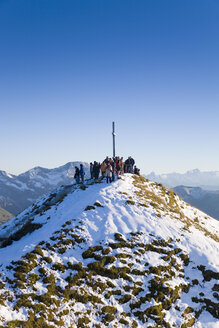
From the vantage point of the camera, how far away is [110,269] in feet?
55.2

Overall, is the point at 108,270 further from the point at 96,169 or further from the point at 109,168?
the point at 96,169

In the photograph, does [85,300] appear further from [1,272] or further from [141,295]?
[1,272]

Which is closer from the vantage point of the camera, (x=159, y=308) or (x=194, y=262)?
(x=159, y=308)

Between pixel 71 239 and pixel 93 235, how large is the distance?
1.99 m

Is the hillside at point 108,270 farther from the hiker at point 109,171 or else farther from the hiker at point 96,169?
the hiker at point 96,169

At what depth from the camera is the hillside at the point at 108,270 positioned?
43.7ft

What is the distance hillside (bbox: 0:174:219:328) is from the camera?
13.3m

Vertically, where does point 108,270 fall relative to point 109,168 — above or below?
below

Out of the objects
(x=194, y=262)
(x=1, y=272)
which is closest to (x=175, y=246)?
(x=194, y=262)

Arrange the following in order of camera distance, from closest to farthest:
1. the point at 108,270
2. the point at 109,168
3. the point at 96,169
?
the point at 108,270 < the point at 109,168 < the point at 96,169

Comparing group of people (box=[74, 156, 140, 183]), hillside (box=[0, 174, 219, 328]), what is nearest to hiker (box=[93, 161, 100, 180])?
group of people (box=[74, 156, 140, 183])

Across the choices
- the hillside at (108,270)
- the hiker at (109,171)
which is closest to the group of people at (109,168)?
the hiker at (109,171)

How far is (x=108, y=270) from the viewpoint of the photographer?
16.8 m

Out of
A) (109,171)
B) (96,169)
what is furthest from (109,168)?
(96,169)
